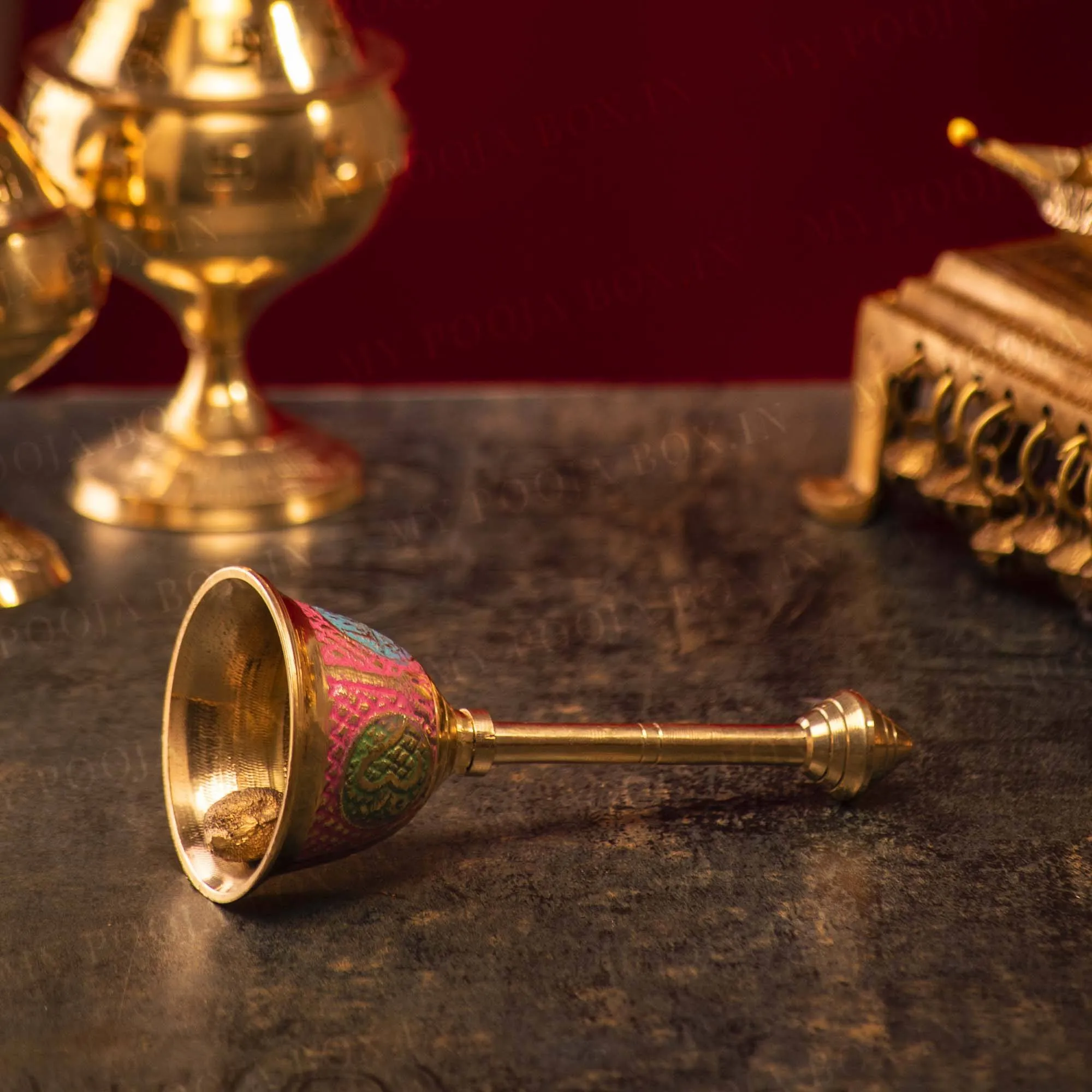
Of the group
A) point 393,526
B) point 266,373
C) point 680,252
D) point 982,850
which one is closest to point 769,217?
point 680,252

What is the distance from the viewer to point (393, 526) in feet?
4.80

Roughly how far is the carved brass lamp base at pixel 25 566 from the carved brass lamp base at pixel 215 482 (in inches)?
4.1

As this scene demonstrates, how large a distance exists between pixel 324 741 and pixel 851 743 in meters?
0.34

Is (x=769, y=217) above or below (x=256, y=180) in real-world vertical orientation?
below

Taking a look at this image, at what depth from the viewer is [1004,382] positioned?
128 centimetres

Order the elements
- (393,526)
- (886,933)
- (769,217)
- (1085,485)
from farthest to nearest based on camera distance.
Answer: (769,217) → (393,526) → (1085,485) → (886,933)

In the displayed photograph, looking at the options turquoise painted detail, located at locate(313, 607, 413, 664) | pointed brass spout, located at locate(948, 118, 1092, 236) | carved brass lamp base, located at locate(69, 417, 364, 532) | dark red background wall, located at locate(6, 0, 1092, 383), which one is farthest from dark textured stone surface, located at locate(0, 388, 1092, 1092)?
dark red background wall, located at locate(6, 0, 1092, 383)

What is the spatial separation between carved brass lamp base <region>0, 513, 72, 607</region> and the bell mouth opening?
34 centimetres

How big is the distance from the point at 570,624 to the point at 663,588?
0.35 feet

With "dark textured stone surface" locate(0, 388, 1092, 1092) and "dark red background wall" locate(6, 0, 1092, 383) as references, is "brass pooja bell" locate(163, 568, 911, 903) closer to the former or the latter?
"dark textured stone surface" locate(0, 388, 1092, 1092)

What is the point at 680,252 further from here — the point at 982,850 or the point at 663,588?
the point at 982,850

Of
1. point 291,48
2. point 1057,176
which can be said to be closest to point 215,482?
point 291,48

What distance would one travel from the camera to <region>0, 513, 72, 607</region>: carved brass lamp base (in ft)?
4.26

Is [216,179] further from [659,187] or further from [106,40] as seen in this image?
[659,187]
